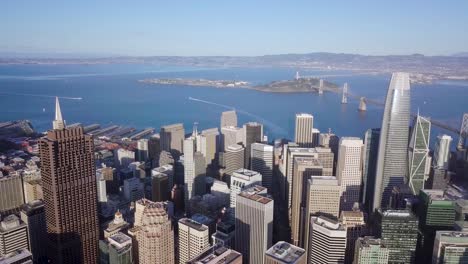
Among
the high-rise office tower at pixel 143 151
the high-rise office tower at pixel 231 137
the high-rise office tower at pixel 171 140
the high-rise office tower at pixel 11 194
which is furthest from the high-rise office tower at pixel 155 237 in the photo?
the high-rise office tower at pixel 171 140

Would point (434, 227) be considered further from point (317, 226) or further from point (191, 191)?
point (191, 191)

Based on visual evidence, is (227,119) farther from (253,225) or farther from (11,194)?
(253,225)

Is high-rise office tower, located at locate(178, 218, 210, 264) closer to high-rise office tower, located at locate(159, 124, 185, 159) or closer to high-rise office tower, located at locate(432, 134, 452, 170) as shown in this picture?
high-rise office tower, located at locate(159, 124, 185, 159)

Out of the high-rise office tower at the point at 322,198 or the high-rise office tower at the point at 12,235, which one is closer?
the high-rise office tower at the point at 12,235

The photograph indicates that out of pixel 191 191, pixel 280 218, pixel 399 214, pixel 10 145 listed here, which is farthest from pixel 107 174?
pixel 399 214

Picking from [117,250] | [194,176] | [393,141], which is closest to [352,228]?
[393,141]

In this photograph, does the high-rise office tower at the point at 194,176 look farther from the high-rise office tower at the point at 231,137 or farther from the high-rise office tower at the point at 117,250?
the high-rise office tower at the point at 117,250

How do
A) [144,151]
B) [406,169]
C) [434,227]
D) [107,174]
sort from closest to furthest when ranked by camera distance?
1. [434,227]
2. [406,169]
3. [107,174]
4. [144,151]
